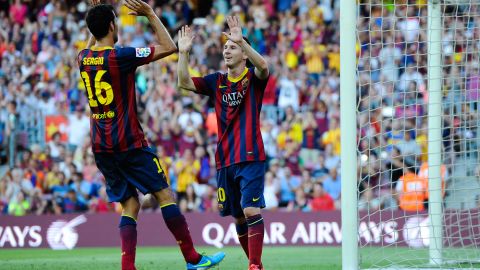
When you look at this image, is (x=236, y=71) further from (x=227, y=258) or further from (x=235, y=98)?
(x=227, y=258)

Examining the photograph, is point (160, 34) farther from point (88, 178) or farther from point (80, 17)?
point (80, 17)

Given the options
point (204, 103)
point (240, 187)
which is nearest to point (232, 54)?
point (240, 187)

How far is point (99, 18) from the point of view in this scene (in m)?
8.25

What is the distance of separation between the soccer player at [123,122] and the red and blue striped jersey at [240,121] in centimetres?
69

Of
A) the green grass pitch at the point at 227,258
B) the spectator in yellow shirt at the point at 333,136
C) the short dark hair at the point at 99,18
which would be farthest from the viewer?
the spectator in yellow shirt at the point at 333,136

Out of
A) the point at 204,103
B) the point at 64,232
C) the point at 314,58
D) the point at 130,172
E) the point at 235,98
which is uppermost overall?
the point at 314,58

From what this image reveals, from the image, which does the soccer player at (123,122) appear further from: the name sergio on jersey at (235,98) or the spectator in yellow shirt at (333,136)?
the spectator in yellow shirt at (333,136)

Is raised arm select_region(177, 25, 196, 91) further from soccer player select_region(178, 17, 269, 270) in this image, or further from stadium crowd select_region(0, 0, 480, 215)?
stadium crowd select_region(0, 0, 480, 215)

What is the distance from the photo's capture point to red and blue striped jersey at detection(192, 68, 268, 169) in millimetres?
8820

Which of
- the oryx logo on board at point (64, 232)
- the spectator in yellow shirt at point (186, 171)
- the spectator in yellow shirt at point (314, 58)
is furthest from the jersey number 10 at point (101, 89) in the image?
the spectator in yellow shirt at point (314, 58)

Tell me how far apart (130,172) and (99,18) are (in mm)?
1328

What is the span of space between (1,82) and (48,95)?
4.17 feet

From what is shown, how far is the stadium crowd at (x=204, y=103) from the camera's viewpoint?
17.8 metres

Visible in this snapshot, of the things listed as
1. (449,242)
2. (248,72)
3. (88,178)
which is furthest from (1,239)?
(248,72)
